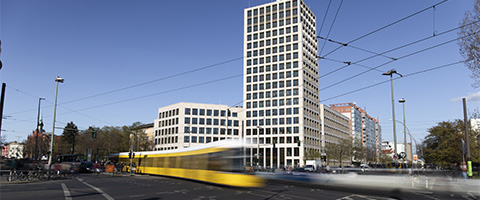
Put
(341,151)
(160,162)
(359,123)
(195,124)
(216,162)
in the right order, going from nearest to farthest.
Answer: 1. (216,162)
2. (160,162)
3. (341,151)
4. (195,124)
5. (359,123)

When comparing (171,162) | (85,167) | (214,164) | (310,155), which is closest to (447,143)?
(310,155)

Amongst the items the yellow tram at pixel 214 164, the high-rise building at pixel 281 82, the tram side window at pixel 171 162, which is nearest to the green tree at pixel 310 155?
the high-rise building at pixel 281 82

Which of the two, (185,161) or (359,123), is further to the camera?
(359,123)

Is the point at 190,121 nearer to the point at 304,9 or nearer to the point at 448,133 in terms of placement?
the point at 304,9

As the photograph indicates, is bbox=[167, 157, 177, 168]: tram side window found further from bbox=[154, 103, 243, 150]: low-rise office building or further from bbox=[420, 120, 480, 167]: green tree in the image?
bbox=[154, 103, 243, 150]: low-rise office building

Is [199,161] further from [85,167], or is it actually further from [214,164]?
[85,167]

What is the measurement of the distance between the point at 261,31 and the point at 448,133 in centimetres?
5869

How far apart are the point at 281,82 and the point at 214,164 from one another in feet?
249

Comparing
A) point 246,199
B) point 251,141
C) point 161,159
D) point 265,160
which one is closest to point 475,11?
point 251,141

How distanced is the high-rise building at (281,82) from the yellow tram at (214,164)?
63.1 meters

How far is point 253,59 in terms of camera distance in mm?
99625

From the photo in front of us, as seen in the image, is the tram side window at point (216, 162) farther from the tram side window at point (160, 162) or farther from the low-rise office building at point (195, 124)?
the low-rise office building at point (195, 124)

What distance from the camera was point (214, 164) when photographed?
20203mm

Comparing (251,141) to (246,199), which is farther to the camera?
(251,141)
